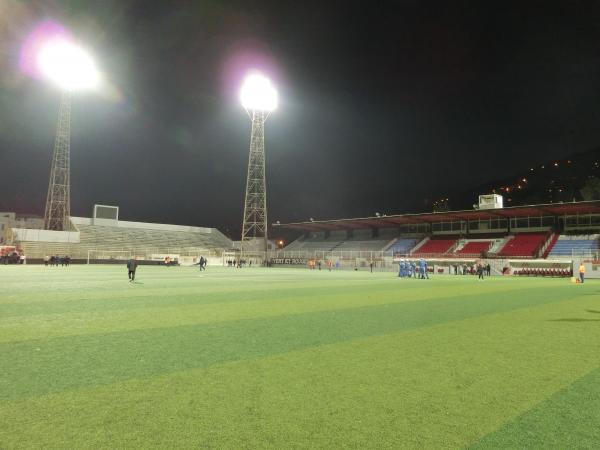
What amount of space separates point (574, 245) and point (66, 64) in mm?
57340

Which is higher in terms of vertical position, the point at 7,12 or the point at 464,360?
the point at 7,12

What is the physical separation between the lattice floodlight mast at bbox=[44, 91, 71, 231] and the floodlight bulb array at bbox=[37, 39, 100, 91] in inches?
506

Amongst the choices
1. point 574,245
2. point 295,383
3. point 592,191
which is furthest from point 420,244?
point 295,383

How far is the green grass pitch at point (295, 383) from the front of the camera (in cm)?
321

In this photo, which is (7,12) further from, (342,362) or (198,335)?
(342,362)

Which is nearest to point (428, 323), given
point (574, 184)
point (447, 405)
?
point (447, 405)

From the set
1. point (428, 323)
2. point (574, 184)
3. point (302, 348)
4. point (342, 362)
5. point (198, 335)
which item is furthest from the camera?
point (574, 184)

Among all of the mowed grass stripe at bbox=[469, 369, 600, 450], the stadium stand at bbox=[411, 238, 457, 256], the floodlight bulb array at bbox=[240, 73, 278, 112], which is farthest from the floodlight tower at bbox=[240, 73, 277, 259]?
the mowed grass stripe at bbox=[469, 369, 600, 450]

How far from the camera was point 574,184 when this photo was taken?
10119cm

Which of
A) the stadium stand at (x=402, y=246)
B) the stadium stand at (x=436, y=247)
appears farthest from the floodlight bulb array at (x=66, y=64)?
the stadium stand at (x=436, y=247)

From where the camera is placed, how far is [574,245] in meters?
45.1

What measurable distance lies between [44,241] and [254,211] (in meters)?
30.4

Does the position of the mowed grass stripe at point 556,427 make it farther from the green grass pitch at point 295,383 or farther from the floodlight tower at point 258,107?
the floodlight tower at point 258,107

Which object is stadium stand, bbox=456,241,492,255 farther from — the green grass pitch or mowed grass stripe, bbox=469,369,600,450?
mowed grass stripe, bbox=469,369,600,450
